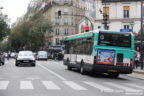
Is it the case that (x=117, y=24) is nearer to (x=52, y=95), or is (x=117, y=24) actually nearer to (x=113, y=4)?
(x=113, y=4)

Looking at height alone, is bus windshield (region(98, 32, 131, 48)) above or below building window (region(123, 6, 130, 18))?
below

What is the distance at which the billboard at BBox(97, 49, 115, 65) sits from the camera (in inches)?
735

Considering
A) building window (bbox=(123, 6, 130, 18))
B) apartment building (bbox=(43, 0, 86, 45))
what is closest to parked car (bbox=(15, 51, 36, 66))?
building window (bbox=(123, 6, 130, 18))

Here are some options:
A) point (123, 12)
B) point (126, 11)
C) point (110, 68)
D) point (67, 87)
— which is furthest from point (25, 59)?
point (126, 11)

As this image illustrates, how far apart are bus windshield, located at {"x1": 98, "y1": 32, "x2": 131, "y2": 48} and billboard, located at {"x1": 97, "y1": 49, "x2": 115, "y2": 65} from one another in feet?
1.49

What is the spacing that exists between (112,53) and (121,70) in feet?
3.56

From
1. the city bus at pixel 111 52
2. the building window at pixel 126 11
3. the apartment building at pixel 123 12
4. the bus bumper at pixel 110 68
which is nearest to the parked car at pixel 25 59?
the city bus at pixel 111 52

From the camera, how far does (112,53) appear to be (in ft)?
61.5

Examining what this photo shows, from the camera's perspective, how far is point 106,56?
18.7m

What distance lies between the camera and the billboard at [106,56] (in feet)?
61.3

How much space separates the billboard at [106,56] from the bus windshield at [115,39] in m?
0.45

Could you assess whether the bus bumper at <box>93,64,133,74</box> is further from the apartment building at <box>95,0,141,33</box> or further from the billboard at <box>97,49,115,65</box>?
the apartment building at <box>95,0,141,33</box>

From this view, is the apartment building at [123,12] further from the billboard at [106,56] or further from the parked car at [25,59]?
the billboard at [106,56]

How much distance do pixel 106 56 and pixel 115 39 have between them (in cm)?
114
